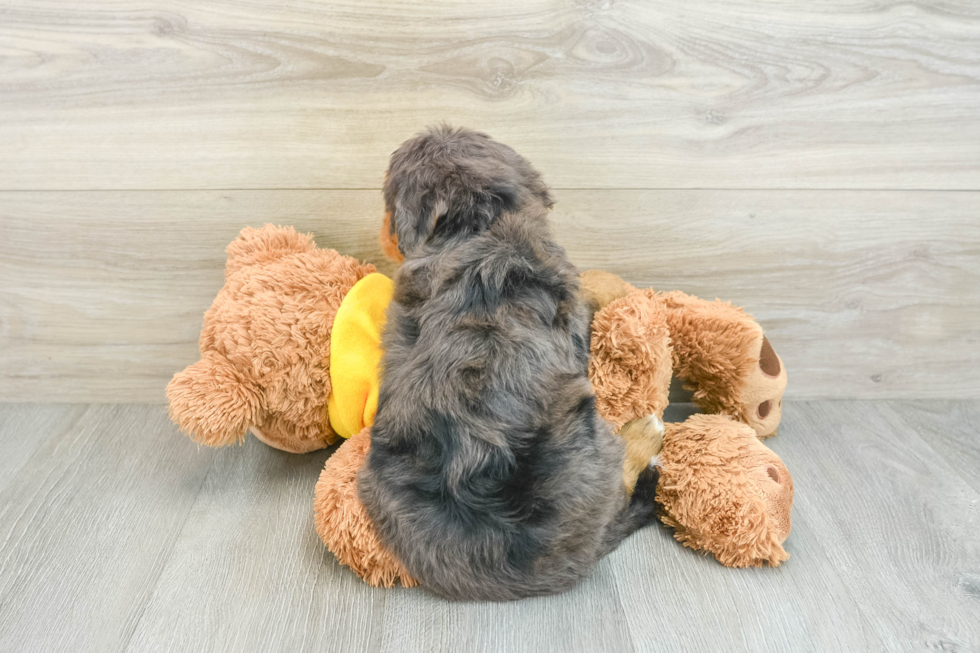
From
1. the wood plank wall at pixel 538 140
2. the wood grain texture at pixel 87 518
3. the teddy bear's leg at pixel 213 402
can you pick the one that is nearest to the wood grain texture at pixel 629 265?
the wood plank wall at pixel 538 140

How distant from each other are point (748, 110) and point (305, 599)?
1.06 m

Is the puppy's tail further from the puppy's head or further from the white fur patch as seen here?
the puppy's head

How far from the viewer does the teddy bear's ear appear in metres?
1.11

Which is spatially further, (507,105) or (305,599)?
(507,105)

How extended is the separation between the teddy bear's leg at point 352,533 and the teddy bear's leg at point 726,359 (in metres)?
0.60

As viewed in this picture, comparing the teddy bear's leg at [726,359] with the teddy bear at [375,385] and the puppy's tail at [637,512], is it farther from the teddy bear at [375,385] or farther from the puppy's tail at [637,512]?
the puppy's tail at [637,512]

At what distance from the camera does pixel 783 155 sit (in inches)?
46.1

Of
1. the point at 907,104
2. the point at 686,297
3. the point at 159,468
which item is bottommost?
the point at 159,468

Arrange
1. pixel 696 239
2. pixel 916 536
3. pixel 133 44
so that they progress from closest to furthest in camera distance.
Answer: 1. pixel 916 536
2. pixel 133 44
3. pixel 696 239

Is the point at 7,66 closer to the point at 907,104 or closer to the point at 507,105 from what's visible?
the point at 507,105

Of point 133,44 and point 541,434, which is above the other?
point 133,44

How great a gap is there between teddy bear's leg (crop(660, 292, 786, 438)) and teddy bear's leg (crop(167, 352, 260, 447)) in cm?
72

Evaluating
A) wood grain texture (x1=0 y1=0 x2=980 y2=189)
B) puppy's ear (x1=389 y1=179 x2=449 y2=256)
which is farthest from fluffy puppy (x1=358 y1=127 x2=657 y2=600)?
wood grain texture (x1=0 y1=0 x2=980 y2=189)

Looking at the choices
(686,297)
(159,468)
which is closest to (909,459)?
(686,297)
